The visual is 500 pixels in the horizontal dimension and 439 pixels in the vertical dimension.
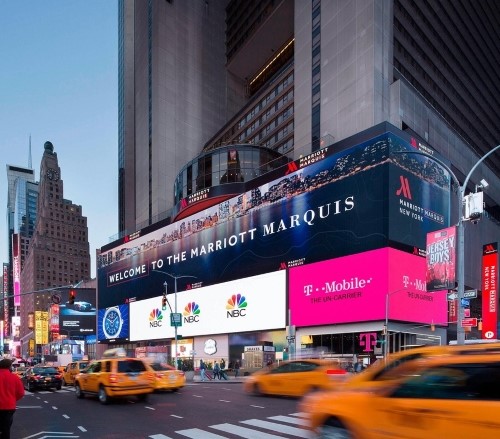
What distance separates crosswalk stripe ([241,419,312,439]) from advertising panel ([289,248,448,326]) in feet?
107

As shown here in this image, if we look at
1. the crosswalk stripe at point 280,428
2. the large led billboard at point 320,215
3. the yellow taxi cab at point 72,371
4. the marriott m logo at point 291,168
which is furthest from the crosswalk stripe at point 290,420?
the marriott m logo at point 291,168

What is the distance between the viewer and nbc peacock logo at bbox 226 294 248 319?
192ft

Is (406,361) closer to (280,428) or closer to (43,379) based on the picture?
(280,428)

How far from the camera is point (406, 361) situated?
7.05 m

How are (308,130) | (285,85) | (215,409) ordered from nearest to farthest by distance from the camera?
(215,409), (308,130), (285,85)

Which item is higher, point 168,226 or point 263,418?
point 168,226

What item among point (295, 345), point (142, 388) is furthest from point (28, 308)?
point (142, 388)

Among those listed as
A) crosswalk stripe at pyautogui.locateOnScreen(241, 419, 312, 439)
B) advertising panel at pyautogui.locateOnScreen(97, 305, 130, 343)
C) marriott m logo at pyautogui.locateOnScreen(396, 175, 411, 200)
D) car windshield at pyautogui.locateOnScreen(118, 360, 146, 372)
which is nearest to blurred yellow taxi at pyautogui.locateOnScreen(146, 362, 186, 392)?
car windshield at pyautogui.locateOnScreen(118, 360, 146, 372)

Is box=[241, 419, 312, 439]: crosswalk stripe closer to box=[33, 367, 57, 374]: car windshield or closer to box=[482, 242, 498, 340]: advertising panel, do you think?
box=[33, 367, 57, 374]: car windshield

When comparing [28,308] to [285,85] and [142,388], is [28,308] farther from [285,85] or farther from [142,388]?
[142,388]

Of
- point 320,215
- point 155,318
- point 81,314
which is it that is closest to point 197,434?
point 320,215

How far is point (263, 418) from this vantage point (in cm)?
1323

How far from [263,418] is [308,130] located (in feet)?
194

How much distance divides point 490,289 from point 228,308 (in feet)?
94.0
